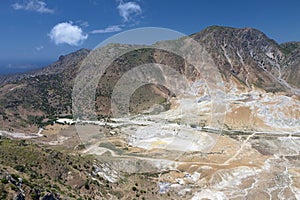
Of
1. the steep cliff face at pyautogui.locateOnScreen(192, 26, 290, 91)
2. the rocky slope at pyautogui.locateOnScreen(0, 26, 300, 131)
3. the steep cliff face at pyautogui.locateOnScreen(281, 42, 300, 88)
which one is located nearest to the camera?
the rocky slope at pyautogui.locateOnScreen(0, 26, 300, 131)

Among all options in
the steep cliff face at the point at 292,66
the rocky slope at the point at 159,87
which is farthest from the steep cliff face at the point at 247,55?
the steep cliff face at the point at 292,66

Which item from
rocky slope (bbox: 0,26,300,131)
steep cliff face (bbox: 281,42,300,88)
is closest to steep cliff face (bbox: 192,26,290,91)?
rocky slope (bbox: 0,26,300,131)

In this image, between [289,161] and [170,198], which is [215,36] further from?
[170,198]

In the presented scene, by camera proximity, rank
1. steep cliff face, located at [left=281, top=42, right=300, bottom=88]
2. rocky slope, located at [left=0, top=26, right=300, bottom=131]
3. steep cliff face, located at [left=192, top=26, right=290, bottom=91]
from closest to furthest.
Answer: rocky slope, located at [left=0, top=26, right=300, bottom=131]
steep cliff face, located at [left=192, top=26, right=290, bottom=91]
steep cliff face, located at [left=281, top=42, right=300, bottom=88]

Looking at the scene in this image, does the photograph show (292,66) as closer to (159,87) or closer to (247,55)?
(247,55)

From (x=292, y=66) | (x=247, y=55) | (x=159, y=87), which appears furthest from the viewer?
(x=292, y=66)

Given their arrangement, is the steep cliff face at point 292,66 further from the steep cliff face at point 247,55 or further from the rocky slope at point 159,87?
the steep cliff face at point 247,55

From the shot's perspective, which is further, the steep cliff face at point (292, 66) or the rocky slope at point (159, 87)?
the steep cliff face at point (292, 66)

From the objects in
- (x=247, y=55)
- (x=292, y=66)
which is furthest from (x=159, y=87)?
(x=292, y=66)

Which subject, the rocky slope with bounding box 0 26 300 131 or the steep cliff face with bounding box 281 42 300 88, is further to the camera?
the steep cliff face with bounding box 281 42 300 88

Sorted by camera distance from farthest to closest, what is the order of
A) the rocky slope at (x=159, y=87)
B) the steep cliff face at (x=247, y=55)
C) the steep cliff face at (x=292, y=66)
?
the steep cliff face at (x=292, y=66)
the steep cliff face at (x=247, y=55)
the rocky slope at (x=159, y=87)

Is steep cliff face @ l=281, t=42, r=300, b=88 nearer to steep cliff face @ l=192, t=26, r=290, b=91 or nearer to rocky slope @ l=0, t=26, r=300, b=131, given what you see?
rocky slope @ l=0, t=26, r=300, b=131
